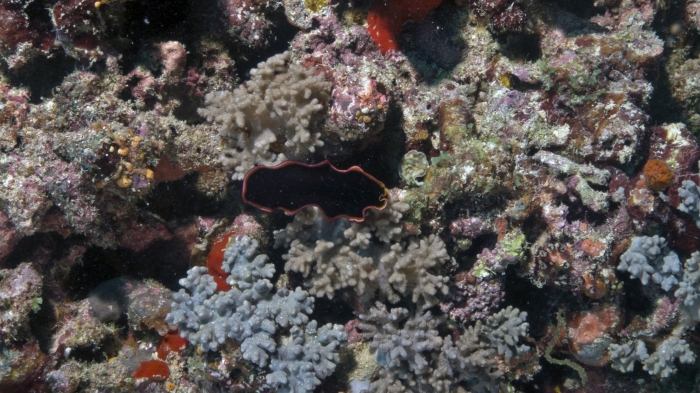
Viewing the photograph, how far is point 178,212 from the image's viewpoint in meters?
4.54

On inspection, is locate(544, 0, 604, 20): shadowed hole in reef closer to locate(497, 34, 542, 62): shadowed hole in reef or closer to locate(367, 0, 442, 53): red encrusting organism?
locate(497, 34, 542, 62): shadowed hole in reef

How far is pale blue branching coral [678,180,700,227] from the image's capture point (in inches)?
152

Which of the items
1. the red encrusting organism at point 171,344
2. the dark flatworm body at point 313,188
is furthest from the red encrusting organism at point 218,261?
the dark flatworm body at point 313,188

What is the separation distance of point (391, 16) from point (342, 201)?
2199 millimetres

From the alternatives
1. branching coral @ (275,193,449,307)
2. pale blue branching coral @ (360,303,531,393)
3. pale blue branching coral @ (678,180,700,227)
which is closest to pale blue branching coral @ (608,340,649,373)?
pale blue branching coral @ (360,303,531,393)

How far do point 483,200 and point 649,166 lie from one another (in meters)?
1.72

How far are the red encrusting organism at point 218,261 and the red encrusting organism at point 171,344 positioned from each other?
65cm

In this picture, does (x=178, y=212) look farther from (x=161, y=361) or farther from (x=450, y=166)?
(x=450, y=166)

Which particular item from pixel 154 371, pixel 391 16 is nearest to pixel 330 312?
pixel 154 371

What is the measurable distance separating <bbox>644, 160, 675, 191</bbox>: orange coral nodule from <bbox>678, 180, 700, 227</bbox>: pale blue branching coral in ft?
0.42

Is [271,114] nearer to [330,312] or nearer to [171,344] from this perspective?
[330,312]

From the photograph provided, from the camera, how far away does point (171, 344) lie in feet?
14.1

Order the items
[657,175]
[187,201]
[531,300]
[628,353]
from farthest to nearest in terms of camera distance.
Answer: [531,300] < [187,201] < [628,353] < [657,175]

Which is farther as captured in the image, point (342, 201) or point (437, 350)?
point (437, 350)
